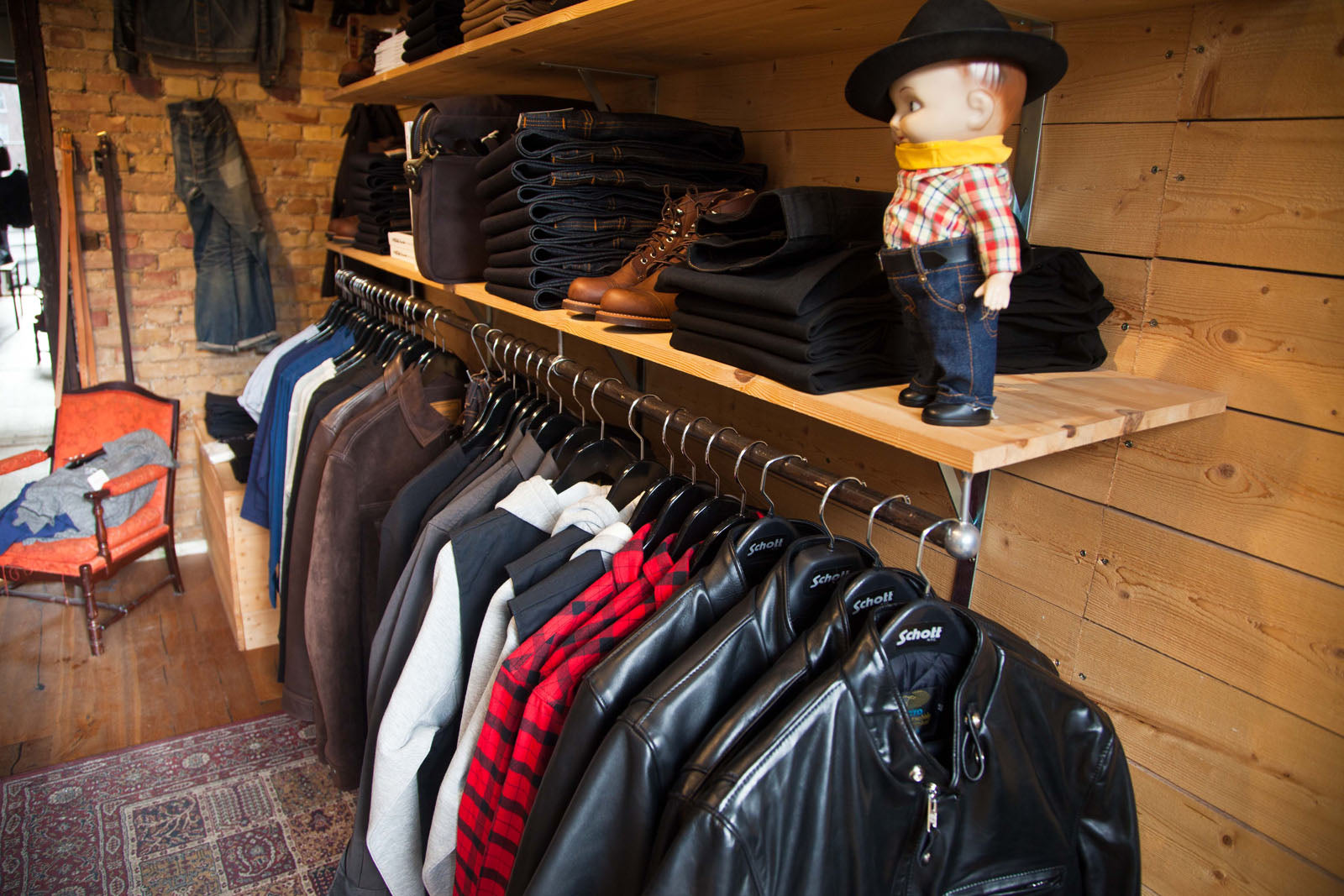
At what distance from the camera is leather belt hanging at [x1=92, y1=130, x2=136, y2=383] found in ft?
11.2

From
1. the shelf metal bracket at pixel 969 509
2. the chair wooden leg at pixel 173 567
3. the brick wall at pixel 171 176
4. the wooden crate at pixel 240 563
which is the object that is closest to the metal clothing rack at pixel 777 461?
the shelf metal bracket at pixel 969 509

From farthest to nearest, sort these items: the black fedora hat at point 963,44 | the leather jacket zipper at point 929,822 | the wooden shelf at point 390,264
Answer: the wooden shelf at point 390,264 → the leather jacket zipper at point 929,822 → the black fedora hat at point 963,44

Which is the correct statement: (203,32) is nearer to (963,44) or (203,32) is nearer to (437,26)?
(437,26)

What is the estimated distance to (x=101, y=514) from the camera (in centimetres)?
303

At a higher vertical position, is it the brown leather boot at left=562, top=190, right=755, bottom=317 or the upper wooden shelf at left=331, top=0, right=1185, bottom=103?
the upper wooden shelf at left=331, top=0, right=1185, bottom=103

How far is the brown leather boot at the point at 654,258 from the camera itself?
1.32 meters

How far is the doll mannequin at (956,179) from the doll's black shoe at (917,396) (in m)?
0.03

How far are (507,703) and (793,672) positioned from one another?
0.38 m

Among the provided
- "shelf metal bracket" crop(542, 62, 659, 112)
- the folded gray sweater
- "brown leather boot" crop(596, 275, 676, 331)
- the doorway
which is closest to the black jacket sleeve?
"brown leather boot" crop(596, 275, 676, 331)

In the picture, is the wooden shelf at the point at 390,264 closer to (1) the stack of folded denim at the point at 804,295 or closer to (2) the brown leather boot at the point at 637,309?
(2) the brown leather boot at the point at 637,309

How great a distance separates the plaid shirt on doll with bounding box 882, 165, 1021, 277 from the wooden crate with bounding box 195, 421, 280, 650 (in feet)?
8.31

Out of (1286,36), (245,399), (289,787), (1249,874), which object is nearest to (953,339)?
(1286,36)

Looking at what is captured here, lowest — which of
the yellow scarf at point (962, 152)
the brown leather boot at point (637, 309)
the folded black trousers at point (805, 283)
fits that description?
the brown leather boot at point (637, 309)

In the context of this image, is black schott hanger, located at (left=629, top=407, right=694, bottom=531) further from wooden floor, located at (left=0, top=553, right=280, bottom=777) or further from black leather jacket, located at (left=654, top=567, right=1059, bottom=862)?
wooden floor, located at (left=0, top=553, right=280, bottom=777)
